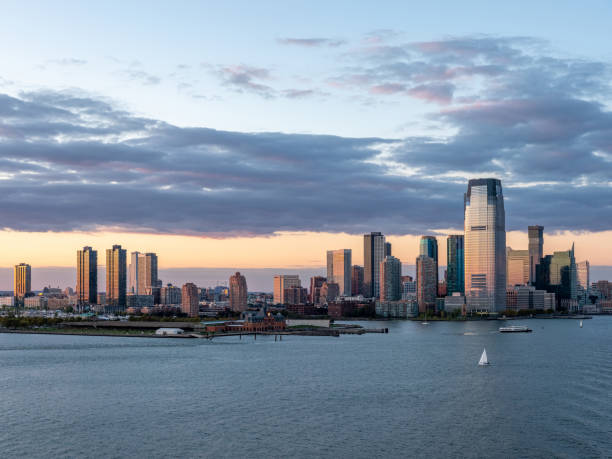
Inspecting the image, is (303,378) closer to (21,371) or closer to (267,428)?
(267,428)

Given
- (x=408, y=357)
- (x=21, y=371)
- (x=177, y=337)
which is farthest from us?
(x=177, y=337)

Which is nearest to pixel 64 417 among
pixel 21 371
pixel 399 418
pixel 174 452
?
pixel 174 452

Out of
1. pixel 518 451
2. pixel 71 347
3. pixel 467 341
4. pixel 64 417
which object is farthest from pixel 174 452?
pixel 467 341

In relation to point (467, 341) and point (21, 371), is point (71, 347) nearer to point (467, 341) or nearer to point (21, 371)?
point (21, 371)

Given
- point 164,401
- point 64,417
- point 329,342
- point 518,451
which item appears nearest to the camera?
point 518,451

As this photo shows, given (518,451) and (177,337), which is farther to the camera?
(177,337)

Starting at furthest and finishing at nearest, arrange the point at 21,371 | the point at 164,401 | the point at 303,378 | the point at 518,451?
1. the point at 21,371
2. the point at 303,378
3. the point at 164,401
4. the point at 518,451
